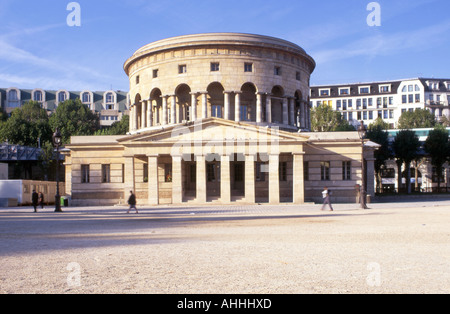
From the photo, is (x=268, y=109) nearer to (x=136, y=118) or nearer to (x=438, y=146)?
(x=136, y=118)

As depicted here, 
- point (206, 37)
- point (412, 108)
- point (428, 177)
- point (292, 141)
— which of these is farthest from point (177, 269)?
point (412, 108)

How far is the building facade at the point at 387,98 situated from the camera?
421ft

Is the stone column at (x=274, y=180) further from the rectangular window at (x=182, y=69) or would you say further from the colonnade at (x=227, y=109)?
the rectangular window at (x=182, y=69)

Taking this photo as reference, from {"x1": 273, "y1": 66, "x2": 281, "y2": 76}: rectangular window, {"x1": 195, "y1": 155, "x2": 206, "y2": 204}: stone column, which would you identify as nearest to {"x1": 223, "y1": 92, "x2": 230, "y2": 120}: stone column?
{"x1": 273, "y1": 66, "x2": 281, "y2": 76}: rectangular window

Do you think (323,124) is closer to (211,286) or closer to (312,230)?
(312,230)

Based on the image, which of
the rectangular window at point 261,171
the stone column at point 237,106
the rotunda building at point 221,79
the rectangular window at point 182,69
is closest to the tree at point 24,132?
the rotunda building at point 221,79

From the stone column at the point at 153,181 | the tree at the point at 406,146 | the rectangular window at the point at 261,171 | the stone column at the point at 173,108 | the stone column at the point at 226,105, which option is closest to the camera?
Result: the stone column at the point at 153,181

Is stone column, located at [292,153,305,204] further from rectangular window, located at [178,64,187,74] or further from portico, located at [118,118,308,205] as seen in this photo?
rectangular window, located at [178,64,187,74]

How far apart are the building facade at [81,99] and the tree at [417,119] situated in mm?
79005

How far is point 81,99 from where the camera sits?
156m

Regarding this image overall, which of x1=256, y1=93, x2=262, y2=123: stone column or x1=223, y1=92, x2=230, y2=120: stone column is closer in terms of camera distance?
x1=223, y1=92, x2=230, y2=120: stone column

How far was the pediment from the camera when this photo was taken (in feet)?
153

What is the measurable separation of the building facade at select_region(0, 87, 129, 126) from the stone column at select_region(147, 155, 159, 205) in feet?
339
